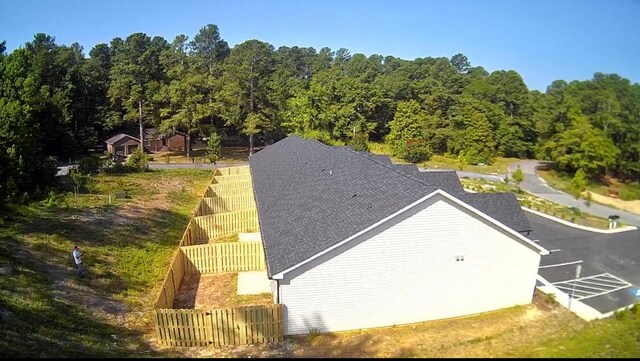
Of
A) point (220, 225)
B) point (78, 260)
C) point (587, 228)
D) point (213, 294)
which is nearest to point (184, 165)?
point (220, 225)

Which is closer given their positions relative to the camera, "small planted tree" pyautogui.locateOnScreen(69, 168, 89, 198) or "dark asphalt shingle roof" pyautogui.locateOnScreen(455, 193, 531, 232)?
"dark asphalt shingle roof" pyautogui.locateOnScreen(455, 193, 531, 232)

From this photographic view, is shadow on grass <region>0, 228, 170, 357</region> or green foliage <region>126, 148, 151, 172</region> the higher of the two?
green foliage <region>126, 148, 151, 172</region>

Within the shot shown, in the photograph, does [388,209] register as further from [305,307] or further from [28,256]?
[28,256]

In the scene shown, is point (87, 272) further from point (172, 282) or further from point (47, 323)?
point (47, 323)

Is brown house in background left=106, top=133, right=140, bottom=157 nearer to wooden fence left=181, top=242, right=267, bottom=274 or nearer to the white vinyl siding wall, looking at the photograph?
wooden fence left=181, top=242, right=267, bottom=274

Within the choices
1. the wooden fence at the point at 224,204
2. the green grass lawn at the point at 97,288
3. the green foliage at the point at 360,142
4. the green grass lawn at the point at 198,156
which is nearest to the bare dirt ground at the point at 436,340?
the green grass lawn at the point at 97,288

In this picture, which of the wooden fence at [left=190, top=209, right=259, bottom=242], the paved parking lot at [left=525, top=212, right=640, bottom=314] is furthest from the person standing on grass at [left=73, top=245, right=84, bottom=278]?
the paved parking lot at [left=525, top=212, right=640, bottom=314]
